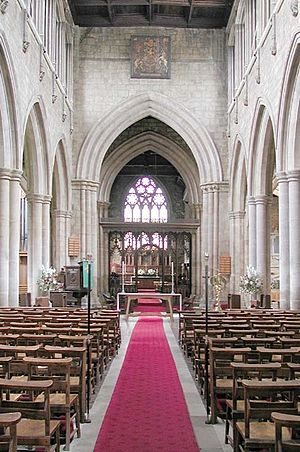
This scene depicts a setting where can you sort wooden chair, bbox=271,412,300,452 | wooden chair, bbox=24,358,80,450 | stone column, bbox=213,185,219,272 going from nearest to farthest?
wooden chair, bbox=271,412,300,452 → wooden chair, bbox=24,358,80,450 → stone column, bbox=213,185,219,272

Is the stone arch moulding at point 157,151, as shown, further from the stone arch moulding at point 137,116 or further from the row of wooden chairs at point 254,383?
the row of wooden chairs at point 254,383

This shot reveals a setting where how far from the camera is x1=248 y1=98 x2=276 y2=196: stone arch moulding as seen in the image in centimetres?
1927

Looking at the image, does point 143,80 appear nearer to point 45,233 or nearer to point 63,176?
point 63,176

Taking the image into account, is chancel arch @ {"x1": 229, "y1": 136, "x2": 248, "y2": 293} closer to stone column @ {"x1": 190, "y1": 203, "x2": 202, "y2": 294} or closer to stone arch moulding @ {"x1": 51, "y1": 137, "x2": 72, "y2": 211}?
stone column @ {"x1": 190, "y1": 203, "x2": 202, "y2": 294}

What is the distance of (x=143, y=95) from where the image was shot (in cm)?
2573

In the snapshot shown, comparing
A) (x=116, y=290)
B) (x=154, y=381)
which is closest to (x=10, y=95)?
(x=154, y=381)

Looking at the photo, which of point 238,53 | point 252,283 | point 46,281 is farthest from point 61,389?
point 238,53

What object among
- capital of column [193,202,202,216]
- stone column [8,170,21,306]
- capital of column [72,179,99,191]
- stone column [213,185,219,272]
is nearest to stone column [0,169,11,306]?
stone column [8,170,21,306]

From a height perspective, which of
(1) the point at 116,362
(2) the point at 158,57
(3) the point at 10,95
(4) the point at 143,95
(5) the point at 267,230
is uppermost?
(2) the point at 158,57

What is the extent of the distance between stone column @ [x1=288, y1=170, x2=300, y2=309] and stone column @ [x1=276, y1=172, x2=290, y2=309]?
269mm

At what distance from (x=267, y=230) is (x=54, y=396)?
50.8 ft

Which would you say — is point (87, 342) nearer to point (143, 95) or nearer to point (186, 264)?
point (143, 95)

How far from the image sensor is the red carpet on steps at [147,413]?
555cm

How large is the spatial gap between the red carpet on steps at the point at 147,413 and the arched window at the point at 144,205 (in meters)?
26.4
